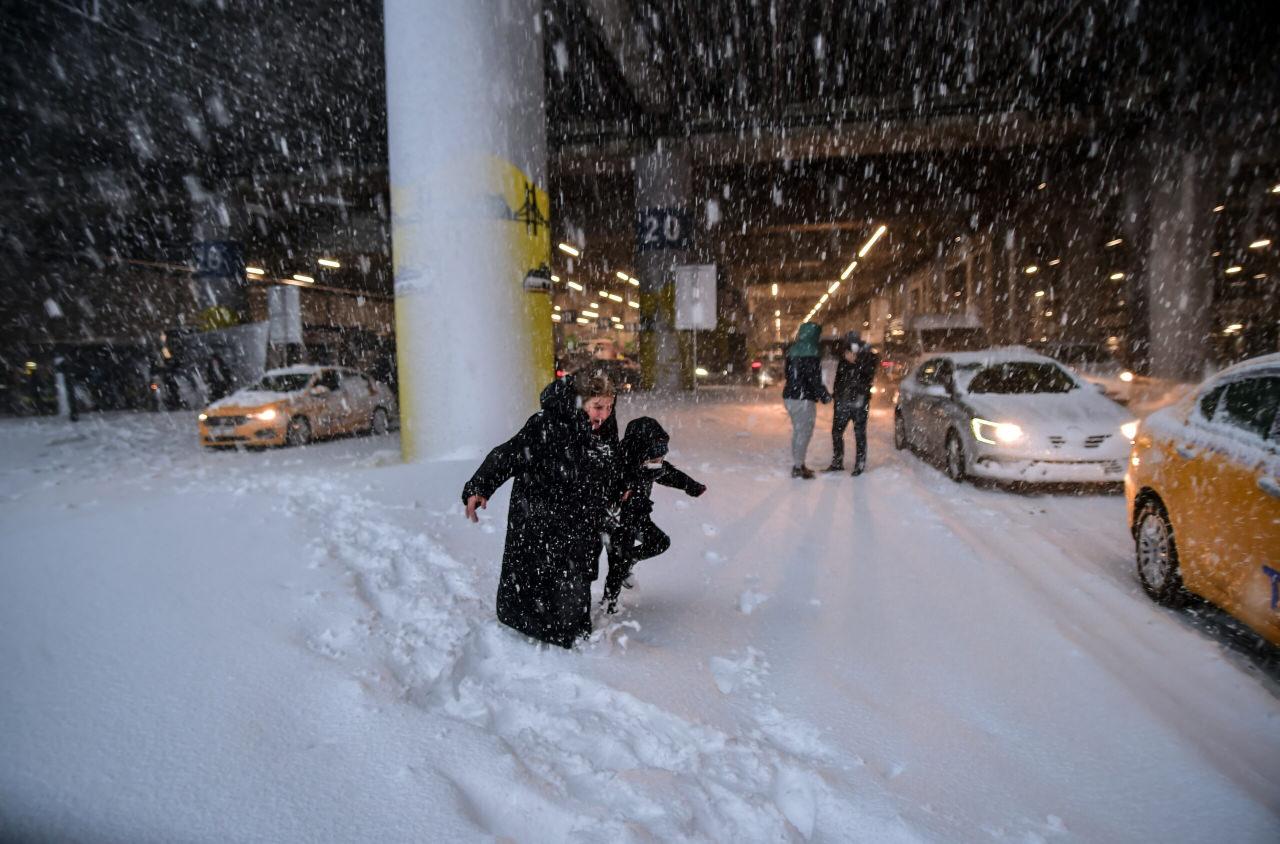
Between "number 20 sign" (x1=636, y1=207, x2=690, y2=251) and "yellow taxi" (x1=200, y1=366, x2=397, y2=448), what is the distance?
10.5 metres

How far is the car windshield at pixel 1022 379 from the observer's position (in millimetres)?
8633

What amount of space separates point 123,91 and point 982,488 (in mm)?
20902

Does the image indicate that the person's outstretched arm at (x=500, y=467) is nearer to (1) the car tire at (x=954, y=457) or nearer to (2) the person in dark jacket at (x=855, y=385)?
(2) the person in dark jacket at (x=855, y=385)

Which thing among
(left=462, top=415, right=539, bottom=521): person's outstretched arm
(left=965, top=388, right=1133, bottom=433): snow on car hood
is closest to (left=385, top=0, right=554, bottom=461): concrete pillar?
(left=462, top=415, right=539, bottom=521): person's outstretched arm

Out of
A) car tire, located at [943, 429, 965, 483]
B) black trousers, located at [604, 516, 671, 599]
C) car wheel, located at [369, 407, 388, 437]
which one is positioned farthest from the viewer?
car wheel, located at [369, 407, 388, 437]

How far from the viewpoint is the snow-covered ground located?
2.36 metres

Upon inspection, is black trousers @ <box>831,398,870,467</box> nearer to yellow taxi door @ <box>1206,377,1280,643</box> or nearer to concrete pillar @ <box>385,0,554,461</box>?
concrete pillar @ <box>385,0,554,461</box>

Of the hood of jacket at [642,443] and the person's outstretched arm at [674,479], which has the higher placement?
the hood of jacket at [642,443]

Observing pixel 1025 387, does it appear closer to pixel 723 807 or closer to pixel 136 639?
pixel 723 807

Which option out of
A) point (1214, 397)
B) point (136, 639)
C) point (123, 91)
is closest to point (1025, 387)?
point (1214, 397)

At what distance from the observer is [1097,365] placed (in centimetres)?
1341

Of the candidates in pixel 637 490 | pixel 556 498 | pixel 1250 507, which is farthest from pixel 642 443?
pixel 1250 507

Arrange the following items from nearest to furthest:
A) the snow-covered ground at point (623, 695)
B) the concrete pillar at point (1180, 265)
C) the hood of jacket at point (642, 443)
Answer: the snow-covered ground at point (623, 695) → the hood of jacket at point (642, 443) → the concrete pillar at point (1180, 265)

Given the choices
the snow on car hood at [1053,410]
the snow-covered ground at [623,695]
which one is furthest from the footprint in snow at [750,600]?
the snow on car hood at [1053,410]
